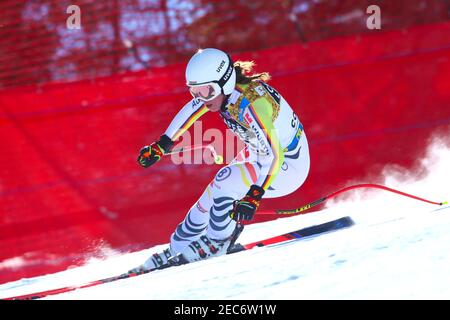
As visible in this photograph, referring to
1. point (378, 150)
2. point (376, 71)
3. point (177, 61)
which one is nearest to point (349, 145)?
point (378, 150)

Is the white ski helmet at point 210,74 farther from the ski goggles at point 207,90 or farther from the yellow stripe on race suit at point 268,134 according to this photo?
the yellow stripe on race suit at point 268,134

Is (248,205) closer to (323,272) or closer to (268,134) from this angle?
(268,134)

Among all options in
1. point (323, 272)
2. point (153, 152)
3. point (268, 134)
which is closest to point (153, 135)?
point (153, 152)

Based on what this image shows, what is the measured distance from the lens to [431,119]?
5.66m

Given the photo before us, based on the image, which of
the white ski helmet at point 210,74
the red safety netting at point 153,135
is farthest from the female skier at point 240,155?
the red safety netting at point 153,135

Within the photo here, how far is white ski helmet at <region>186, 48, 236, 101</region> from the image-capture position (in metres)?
3.79

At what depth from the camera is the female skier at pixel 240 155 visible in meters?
3.79

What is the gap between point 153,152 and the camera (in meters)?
4.11

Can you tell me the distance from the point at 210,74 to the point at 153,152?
2.08 ft

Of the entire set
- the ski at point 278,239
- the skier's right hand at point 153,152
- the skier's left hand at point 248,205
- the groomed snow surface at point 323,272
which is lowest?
the groomed snow surface at point 323,272

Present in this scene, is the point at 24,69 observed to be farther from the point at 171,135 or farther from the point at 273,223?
the point at 273,223

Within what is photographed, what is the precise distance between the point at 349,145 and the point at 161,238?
1663 mm

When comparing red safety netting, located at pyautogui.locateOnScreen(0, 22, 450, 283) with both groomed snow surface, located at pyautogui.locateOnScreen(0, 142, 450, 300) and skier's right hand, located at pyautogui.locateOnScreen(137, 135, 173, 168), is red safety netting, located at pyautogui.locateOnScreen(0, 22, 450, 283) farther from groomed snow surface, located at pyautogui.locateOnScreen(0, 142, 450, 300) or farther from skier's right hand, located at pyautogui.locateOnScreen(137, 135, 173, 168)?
skier's right hand, located at pyautogui.locateOnScreen(137, 135, 173, 168)
